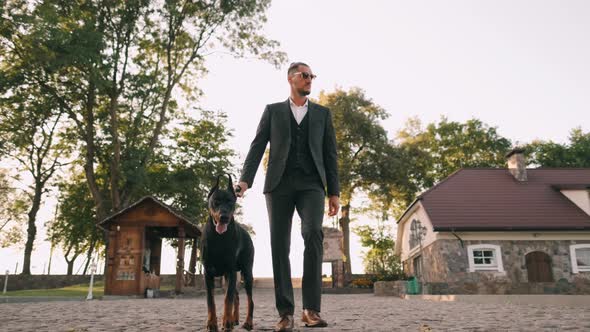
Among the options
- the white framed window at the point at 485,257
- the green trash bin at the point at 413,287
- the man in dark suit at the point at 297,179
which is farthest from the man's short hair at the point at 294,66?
the white framed window at the point at 485,257

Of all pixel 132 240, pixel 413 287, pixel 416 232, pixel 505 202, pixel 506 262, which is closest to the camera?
pixel 132 240

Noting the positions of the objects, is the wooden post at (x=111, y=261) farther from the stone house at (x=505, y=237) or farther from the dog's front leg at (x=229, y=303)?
the dog's front leg at (x=229, y=303)

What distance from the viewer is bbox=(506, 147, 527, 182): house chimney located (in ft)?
88.9

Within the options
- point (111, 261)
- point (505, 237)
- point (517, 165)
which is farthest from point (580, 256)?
point (111, 261)

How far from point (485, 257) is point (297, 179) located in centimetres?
2052

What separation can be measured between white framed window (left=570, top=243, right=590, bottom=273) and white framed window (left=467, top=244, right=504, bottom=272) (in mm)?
3690

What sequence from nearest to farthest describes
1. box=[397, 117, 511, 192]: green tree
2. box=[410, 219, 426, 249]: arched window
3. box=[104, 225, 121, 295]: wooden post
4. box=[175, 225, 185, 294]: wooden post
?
box=[104, 225, 121, 295]: wooden post, box=[175, 225, 185, 294]: wooden post, box=[410, 219, 426, 249]: arched window, box=[397, 117, 511, 192]: green tree

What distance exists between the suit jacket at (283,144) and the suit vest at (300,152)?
0.06 meters

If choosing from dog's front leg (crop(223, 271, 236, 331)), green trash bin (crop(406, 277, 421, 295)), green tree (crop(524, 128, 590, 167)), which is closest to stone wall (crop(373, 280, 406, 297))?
green trash bin (crop(406, 277, 421, 295))

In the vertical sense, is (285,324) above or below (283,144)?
below

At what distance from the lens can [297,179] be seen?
4.64 meters

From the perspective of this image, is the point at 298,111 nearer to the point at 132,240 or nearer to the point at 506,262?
the point at 132,240

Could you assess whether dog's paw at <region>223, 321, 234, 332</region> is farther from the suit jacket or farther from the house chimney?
the house chimney

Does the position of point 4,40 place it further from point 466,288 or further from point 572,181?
point 572,181
